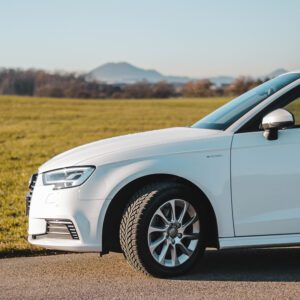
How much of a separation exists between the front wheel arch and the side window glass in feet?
3.30

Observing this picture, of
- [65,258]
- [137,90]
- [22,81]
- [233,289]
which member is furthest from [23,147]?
[22,81]

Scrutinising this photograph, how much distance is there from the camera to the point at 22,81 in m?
116

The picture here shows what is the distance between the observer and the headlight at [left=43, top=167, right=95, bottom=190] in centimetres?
636

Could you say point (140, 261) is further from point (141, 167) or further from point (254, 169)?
point (254, 169)

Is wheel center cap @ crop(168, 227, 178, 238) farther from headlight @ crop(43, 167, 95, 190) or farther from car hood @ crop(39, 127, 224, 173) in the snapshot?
headlight @ crop(43, 167, 95, 190)

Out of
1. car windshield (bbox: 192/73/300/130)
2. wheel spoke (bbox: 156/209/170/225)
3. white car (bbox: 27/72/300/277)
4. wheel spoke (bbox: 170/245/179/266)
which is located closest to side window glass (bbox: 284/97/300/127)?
white car (bbox: 27/72/300/277)

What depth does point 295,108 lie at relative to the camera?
6633 millimetres

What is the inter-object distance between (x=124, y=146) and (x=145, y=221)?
727 millimetres

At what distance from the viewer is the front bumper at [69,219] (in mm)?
6293

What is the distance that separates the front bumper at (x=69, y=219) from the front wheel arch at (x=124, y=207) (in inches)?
3.4

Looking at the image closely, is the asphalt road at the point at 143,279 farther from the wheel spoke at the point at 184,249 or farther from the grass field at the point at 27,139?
the grass field at the point at 27,139

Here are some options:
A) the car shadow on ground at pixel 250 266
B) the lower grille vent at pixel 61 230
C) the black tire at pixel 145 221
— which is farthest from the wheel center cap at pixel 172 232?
the lower grille vent at pixel 61 230

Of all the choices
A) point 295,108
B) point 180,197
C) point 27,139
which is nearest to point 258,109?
point 295,108

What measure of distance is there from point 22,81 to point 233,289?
370 feet
